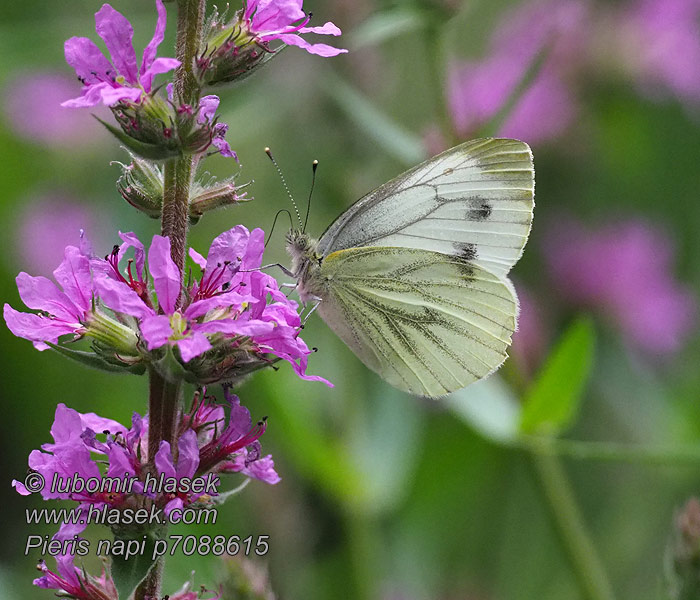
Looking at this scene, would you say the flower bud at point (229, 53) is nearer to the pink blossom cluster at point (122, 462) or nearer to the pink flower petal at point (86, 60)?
the pink flower petal at point (86, 60)

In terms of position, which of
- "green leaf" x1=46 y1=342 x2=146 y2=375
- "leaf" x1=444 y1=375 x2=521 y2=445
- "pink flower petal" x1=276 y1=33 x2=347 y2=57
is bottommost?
"leaf" x1=444 y1=375 x2=521 y2=445

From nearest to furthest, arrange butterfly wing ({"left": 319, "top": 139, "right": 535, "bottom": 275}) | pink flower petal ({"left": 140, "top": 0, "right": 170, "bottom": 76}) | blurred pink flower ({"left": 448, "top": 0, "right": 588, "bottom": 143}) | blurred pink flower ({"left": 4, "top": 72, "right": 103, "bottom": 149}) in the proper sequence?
pink flower petal ({"left": 140, "top": 0, "right": 170, "bottom": 76})
butterfly wing ({"left": 319, "top": 139, "right": 535, "bottom": 275})
blurred pink flower ({"left": 448, "top": 0, "right": 588, "bottom": 143})
blurred pink flower ({"left": 4, "top": 72, "right": 103, "bottom": 149})

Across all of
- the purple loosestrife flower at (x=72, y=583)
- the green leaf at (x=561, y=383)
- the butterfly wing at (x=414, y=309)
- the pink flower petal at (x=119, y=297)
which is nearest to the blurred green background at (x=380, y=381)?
the green leaf at (x=561, y=383)

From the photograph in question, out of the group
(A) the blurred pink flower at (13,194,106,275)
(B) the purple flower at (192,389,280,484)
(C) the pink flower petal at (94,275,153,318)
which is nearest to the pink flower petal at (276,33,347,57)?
(C) the pink flower petal at (94,275,153,318)

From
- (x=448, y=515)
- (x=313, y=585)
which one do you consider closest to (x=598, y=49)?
(x=448, y=515)

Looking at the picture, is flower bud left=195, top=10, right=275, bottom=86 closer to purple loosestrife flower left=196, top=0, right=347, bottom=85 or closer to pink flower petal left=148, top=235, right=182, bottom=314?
purple loosestrife flower left=196, top=0, right=347, bottom=85

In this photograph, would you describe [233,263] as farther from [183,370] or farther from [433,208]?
[433,208]
